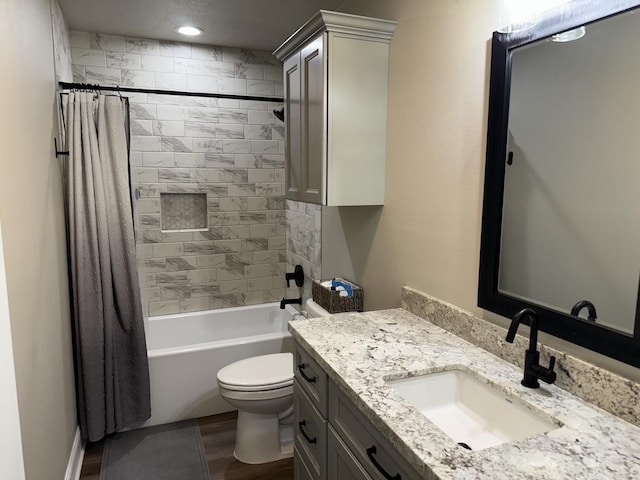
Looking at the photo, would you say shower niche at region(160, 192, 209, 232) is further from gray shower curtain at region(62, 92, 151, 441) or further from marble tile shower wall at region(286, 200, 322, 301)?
gray shower curtain at region(62, 92, 151, 441)

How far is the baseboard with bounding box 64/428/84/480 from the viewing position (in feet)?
6.85

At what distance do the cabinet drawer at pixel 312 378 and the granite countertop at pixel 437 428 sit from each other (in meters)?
0.05

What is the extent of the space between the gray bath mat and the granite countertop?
126cm

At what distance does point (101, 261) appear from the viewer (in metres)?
2.37

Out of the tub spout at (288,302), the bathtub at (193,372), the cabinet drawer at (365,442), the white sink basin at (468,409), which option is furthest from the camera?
the tub spout at (288,302)

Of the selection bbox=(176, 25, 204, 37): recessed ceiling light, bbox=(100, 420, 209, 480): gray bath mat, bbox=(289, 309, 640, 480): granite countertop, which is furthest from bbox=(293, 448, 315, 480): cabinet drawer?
bbox=(176, 25, 204, 37): recessed ceiling light

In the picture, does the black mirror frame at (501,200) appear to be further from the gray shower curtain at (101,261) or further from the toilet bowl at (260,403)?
the gray shower curtain at (101,261)

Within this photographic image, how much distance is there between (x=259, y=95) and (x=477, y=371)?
2892 millimetres

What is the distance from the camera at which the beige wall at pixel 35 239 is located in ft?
4.58

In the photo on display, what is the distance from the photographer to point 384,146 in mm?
2047

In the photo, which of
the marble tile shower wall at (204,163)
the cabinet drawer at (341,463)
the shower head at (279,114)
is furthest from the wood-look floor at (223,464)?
the shower head at (279,114)

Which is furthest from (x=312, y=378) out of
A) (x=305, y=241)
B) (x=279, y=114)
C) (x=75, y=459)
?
(x=279, y=114)

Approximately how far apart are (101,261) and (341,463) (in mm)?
1769

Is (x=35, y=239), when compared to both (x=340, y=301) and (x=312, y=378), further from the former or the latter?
(x=340, y=301)
